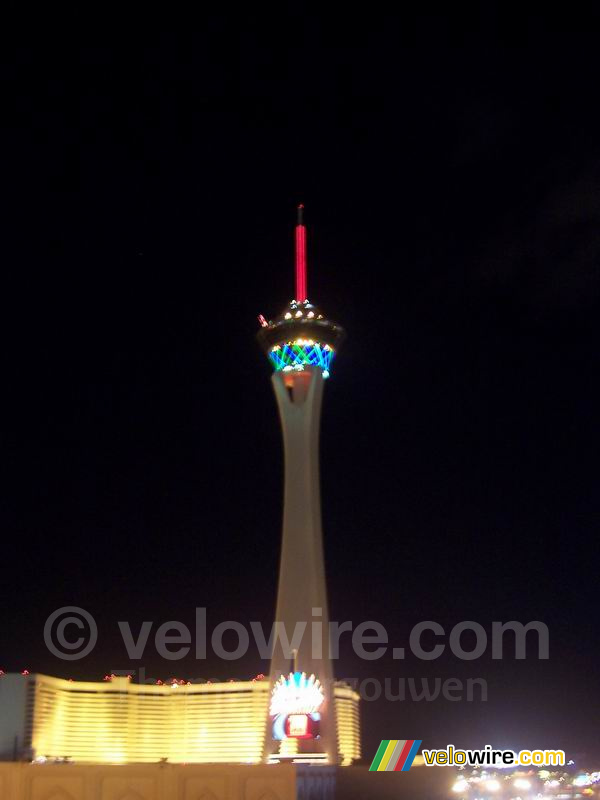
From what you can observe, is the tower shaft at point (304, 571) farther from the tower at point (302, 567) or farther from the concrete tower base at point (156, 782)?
the concrete tower base at point (156, 782)

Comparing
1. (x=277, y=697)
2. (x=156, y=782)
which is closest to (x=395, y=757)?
(x=277, y=697)

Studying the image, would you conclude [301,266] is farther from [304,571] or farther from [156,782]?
[156,782]

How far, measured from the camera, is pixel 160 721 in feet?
312

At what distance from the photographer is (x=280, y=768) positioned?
4409 centimetres

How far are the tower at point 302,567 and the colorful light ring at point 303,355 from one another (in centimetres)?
8

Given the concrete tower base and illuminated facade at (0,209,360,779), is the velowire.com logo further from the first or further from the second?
the concrete tower base

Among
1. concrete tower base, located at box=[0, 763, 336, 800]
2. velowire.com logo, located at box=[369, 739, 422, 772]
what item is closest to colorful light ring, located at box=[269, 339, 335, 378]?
velowire.com logo, located at box=[369, 739, 422, 772]

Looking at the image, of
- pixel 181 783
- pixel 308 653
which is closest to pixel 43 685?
pixel 308 653

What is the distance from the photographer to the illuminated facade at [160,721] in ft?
298

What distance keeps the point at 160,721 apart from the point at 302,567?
30.1 meters

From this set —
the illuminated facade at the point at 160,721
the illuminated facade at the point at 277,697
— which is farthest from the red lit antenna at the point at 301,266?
the illuminated facade at the point at 160,721

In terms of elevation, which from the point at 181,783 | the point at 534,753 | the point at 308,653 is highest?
the point at 308,653

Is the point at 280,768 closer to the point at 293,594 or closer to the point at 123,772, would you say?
the point at 123,772

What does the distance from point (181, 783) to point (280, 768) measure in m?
4.43
